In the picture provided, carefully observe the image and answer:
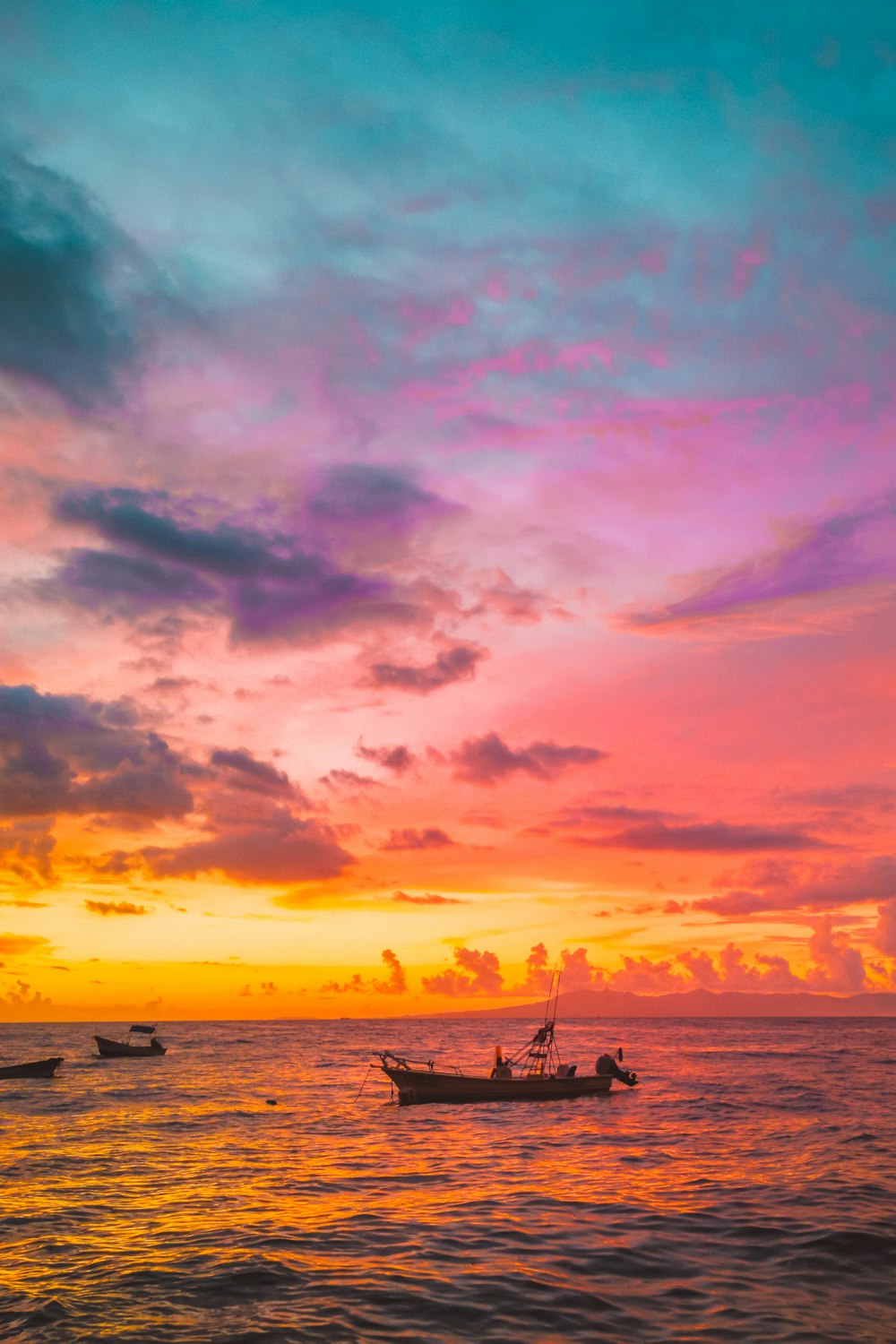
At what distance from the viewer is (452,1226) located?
24172 mm

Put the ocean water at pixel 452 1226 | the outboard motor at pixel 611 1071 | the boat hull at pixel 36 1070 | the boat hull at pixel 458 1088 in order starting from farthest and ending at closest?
the boat hull at pixel 36 1070
the outboard motor at pixel 611 1071
the boat hull at pixel 458 1088
the ocean water at pixel 452 1226

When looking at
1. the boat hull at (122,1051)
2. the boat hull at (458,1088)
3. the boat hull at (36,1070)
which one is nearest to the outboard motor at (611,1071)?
the boat hull at (458,1088)

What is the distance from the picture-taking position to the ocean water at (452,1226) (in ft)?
54.9

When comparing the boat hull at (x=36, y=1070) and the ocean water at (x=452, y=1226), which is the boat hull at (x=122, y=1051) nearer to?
the boat hull at (x=36, y=1070)

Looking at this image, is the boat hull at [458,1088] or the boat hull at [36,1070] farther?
the boat hull at [36,1070]

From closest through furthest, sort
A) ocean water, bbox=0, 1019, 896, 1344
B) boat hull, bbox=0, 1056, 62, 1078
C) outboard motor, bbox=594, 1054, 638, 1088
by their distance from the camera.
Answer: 1. ocean water, bbox=0, 1019, 896, 1344
2. outboard motor, bbox=594, 1054, 638, 1088
3. boat hull, bbox=0, 1056, 62, 1078

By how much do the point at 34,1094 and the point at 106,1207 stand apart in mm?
51295

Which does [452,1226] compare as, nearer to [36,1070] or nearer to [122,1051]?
[36,1070]

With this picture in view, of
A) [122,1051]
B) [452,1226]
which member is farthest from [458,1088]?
[122,1051]

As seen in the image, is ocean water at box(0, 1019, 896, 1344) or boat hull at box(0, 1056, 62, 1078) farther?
boat hull at box(0, 1056, 62, 1078)

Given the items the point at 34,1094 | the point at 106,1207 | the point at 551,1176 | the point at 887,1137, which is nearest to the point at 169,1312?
the point at 106,1207

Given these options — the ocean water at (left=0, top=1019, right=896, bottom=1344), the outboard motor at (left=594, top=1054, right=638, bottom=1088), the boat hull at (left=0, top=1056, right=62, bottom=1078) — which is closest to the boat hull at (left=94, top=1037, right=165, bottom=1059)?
the boat hull at (left=0, top=1056, right=62, bottom=1078)

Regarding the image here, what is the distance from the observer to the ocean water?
1672 cm

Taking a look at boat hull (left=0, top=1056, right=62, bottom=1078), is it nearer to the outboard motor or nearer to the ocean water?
the ocean water
